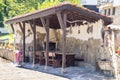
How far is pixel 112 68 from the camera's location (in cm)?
1484

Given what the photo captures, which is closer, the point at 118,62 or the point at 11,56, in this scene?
the point at 118,62


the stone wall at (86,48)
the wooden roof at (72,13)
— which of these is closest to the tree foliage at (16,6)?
the stone wall at (86,48)

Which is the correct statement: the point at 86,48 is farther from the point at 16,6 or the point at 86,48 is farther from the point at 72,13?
the point at 16,6

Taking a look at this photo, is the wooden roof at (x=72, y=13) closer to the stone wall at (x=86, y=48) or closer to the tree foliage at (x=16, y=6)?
the stone wall at (x=86, y=48)

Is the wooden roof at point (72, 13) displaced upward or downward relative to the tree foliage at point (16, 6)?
downward

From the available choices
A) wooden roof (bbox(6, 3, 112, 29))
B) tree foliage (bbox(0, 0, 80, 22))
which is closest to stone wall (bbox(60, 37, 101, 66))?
wooden roof (bbox(6, 3, 112, 29))

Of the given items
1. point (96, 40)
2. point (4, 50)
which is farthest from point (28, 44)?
point (96, 40)

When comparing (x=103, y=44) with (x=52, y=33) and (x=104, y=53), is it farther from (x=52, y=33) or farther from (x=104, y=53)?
(x=52, y=33)

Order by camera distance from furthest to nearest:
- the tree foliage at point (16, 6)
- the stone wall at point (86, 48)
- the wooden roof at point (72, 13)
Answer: the tree foliage at point (16, 6) < the stone wall at point (86, 48) < the wooden roof at point (72, 13)

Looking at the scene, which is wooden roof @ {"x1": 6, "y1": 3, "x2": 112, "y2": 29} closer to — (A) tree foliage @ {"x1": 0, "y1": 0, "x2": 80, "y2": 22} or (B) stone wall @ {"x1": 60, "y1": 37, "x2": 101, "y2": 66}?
(B) stone wall @ {"x1": 60, "y1": 37, "x2": 101, "y2": 66}

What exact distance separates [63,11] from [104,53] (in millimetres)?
3536

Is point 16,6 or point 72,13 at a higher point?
point 16,6

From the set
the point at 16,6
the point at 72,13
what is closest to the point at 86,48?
the point at 72,13

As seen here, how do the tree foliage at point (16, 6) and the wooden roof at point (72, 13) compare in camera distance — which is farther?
the tree foliage at point (16, 6)
